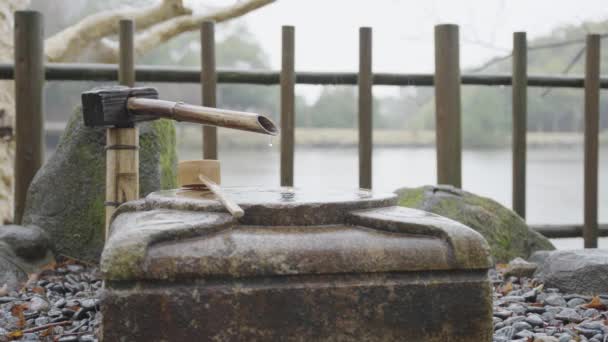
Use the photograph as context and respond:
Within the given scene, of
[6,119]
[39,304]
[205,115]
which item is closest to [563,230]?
[205,115]

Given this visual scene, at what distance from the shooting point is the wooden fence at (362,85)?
3.93 m

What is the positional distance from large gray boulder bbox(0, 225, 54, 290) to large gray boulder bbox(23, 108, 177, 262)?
0.30 feet

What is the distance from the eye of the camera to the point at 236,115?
1953 mm

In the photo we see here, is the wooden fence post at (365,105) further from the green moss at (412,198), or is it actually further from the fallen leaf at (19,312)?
the fallen leaf at (19,312)

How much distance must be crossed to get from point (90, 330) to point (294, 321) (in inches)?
38.5

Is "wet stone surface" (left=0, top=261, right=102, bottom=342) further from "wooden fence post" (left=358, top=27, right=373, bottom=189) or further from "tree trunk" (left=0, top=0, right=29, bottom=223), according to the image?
Result: "tree trunk" (left=0, top=0, right=29, bottom=223)

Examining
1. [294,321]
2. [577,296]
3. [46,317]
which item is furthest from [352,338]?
[577,296]

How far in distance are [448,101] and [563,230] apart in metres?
1.25


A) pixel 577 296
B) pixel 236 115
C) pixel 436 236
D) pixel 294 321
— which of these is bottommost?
pixel 577 296

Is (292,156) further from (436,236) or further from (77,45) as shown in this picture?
(77,45)

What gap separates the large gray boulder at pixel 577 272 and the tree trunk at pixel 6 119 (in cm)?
502

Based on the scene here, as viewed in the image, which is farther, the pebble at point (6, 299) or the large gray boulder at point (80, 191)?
the large gray boulder at point (80, 191)

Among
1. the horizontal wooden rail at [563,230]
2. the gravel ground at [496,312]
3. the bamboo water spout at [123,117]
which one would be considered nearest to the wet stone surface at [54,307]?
the gravel ground at [496,312]

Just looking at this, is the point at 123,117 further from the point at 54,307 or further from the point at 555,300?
the point at 555,300
